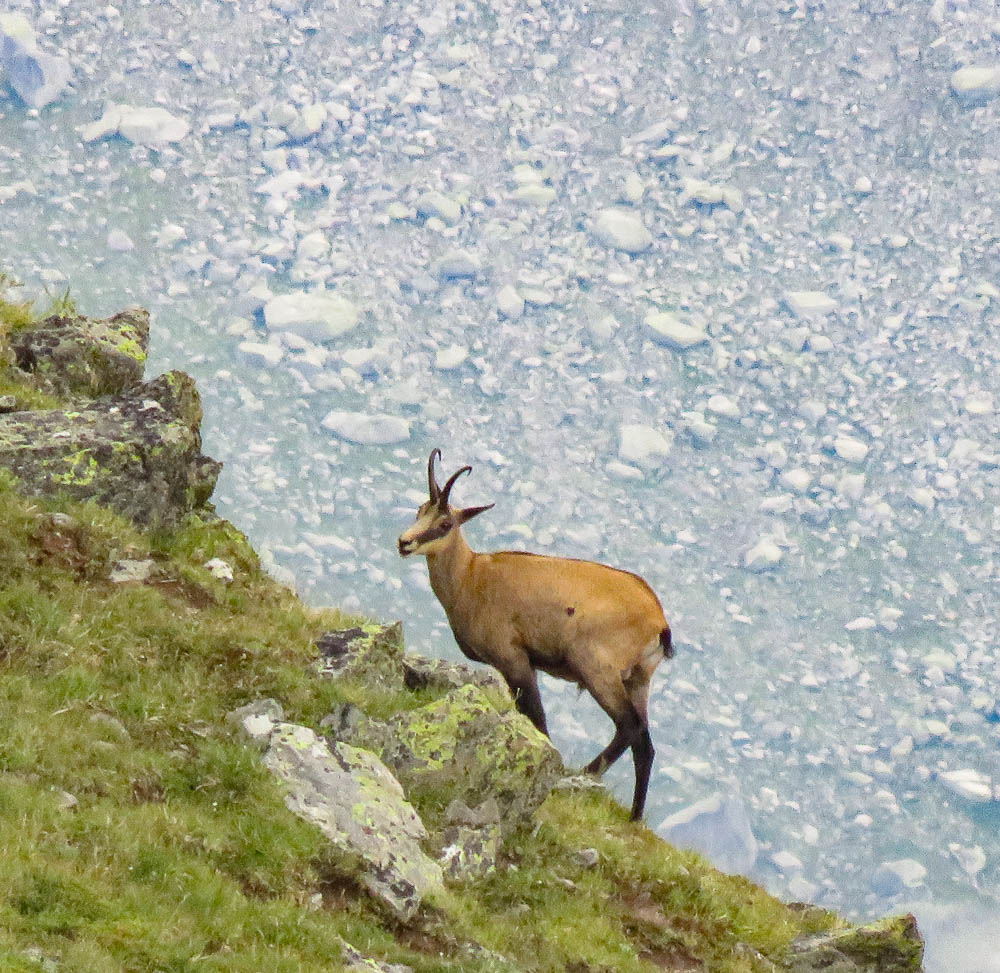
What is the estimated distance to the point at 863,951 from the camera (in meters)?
10.1

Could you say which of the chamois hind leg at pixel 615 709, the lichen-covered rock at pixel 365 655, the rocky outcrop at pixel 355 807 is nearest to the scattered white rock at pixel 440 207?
the chamois hind leg at pixel 615 709

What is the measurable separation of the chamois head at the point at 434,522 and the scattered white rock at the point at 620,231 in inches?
1604

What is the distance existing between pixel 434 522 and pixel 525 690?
1886 millimetres

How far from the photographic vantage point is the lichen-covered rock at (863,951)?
1009 cm

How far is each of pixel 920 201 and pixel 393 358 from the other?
89.0 ft

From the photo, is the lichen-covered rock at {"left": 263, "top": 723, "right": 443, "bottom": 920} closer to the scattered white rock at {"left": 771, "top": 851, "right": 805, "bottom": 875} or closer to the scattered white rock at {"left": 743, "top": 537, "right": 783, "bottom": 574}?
the scattered white rock at {"left": 743, "top": 537, "right": 783, "bottom": 574}

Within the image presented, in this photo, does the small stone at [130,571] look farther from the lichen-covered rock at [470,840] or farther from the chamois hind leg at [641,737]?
the chamois hind leg at [641,737]

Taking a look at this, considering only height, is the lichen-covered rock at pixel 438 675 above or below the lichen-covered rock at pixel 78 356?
below

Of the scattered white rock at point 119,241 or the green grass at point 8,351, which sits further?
the scattered white rock at point 119,241

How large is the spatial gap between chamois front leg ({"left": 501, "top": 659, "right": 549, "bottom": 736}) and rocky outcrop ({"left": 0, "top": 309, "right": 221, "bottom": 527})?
350 cm

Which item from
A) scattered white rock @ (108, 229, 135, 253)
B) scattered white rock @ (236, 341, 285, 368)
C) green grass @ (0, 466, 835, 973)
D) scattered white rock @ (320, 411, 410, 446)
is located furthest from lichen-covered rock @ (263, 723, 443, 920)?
scattered white rock @ (108, 229, 135, 253)

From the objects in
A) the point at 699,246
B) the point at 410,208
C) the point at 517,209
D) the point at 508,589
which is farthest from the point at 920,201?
the point at 508,589

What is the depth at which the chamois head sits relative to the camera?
41.4ft

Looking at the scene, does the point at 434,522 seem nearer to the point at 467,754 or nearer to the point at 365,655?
the point at 365,655
